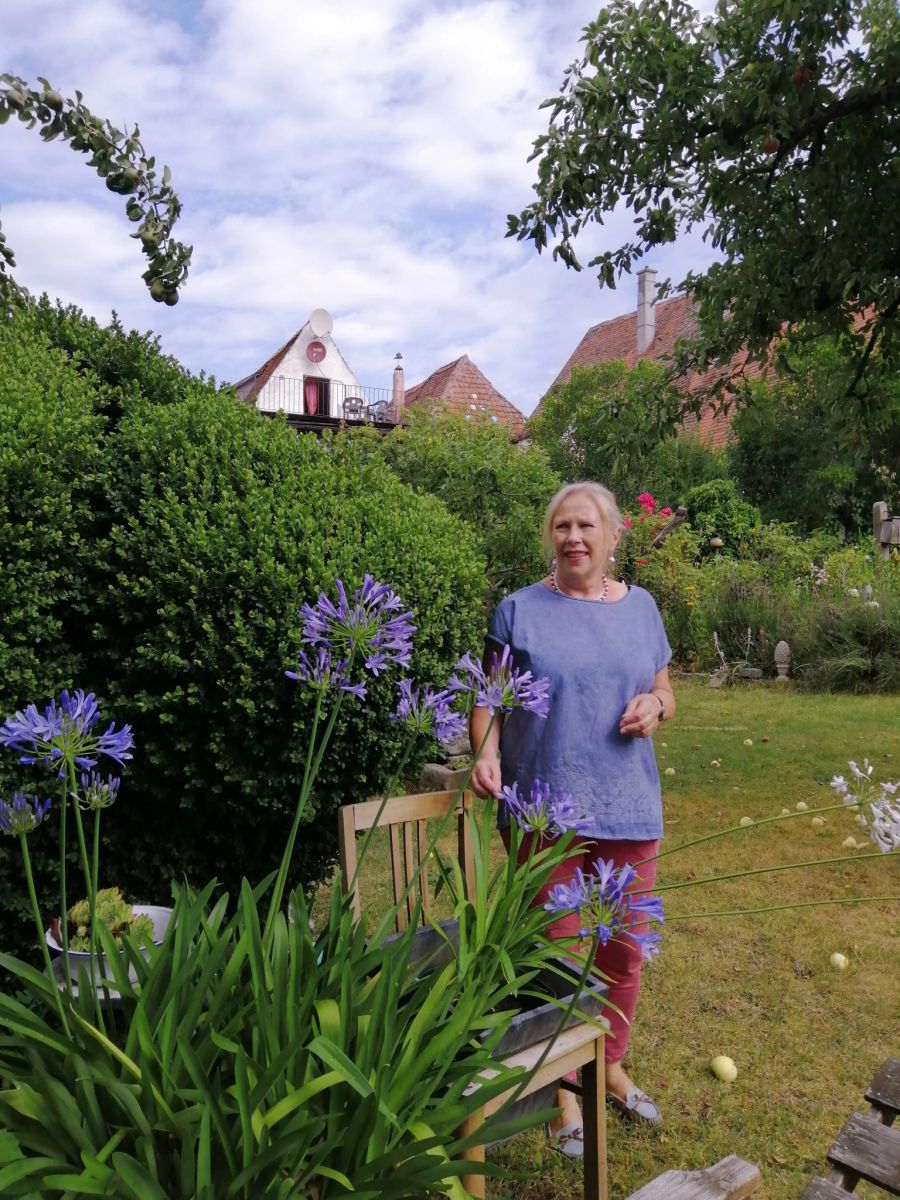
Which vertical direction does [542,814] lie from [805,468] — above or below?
below

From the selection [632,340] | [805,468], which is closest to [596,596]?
[805,468]

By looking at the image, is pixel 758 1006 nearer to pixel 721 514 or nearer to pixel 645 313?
pixel 721 514

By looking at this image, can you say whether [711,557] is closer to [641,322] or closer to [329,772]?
[329,772]

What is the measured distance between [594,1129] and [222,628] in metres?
1.84

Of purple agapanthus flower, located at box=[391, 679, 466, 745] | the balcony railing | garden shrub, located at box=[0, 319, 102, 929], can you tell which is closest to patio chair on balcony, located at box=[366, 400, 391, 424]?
the balcony railing

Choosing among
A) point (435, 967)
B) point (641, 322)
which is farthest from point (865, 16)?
point (641, 322)

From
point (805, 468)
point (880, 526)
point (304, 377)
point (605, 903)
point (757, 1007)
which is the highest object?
point (304, 377)

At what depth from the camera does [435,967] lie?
1.78m

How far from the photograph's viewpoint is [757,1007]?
3.48 metres

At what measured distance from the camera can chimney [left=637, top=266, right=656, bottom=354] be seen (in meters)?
29.3

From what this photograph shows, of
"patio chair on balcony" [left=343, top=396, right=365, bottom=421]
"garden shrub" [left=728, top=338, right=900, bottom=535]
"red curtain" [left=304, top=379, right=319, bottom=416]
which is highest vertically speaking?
"red curtain" [left=304, top=379, right=319, bottom=416]

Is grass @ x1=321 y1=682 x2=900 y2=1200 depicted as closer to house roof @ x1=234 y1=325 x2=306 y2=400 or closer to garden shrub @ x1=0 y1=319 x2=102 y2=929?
garden shrub @ x1=0 y1=319 x2=102 y2=929

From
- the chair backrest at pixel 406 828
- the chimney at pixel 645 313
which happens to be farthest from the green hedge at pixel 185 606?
the chimney at pixel 645 313

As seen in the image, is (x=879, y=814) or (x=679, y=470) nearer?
(x=879, y=814)
